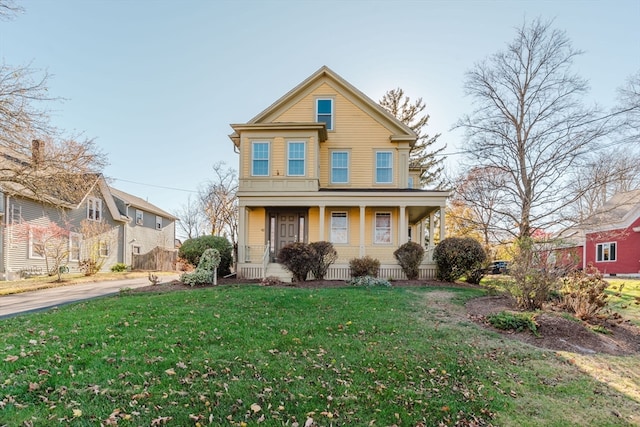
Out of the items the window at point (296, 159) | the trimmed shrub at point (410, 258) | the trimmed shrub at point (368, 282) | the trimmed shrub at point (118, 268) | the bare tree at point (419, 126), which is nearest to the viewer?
the trimmed shrub at point (368, 282)

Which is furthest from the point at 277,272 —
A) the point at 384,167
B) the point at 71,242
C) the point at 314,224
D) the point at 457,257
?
the point at 71,242

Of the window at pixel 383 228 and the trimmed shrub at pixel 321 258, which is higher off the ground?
the window at pixel 383 228

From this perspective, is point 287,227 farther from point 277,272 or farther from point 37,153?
point 37,153

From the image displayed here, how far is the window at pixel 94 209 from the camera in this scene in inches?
923

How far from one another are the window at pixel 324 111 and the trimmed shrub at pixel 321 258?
621cm

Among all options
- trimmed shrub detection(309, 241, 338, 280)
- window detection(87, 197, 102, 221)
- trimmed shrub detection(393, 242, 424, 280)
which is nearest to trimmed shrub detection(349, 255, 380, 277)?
trimmed shrub detection(309, 241, 338, 280)

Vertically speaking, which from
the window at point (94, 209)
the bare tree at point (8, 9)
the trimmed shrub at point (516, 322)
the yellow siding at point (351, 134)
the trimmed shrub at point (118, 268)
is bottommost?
the trimmed shrub at point (118, 268)

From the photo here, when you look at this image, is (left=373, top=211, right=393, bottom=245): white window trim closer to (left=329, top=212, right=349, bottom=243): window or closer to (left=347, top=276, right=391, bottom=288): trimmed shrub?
(left=329, top=212, right=349, bottom=243): window

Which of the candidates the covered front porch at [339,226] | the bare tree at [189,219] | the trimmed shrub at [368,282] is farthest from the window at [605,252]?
the bare tree at [189,219]

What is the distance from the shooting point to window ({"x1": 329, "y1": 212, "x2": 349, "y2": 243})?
1529cm

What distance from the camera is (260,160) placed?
49.2ft

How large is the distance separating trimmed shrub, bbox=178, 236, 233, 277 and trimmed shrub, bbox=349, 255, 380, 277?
5524mm

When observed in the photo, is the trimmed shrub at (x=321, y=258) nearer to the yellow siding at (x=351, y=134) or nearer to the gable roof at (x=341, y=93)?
the yellow siding at (x=351, y=134)

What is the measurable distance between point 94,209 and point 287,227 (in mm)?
17001
